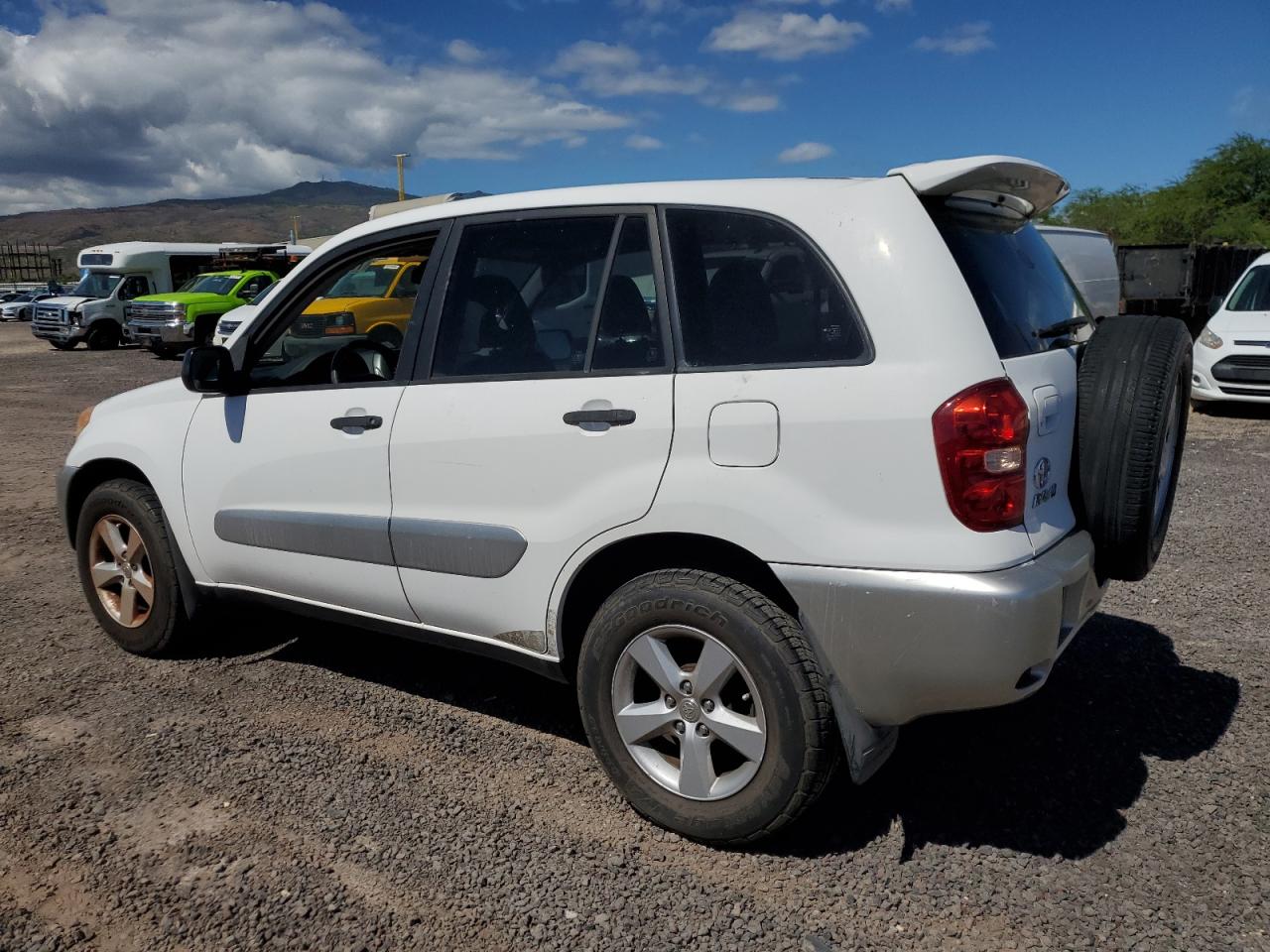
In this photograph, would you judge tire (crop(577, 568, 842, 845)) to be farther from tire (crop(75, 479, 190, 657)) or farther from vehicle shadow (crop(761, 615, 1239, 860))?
tire (crop(75, 479, 190, 657))

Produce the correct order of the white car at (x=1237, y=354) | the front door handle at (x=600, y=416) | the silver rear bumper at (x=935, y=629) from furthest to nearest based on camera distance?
the white car at (x=1237, y=354) < the front door handle at (x=600, y=416) < the silver rear bumper at (x=935, y=629)

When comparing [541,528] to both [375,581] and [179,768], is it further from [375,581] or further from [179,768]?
[179,768]

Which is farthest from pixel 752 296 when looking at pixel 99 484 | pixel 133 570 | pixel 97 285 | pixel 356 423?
pixel 97 285

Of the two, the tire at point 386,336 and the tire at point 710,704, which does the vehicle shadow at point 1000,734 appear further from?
the tire at point 386,336

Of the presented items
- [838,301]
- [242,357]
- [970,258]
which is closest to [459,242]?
[242,357]

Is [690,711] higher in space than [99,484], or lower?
lower

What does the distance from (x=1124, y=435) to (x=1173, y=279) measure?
670 inches

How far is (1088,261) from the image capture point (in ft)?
37.7

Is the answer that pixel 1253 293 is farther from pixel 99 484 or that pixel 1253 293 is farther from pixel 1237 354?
pixel 99 484

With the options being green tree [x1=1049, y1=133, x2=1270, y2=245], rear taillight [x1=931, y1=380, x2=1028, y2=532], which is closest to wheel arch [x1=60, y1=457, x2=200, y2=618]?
rear taillight [x1=931, y1=380, x2=1028, y2=532]

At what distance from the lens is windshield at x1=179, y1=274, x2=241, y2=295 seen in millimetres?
23938

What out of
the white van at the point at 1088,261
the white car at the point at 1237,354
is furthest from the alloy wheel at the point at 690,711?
the white car at the point at 1237,354

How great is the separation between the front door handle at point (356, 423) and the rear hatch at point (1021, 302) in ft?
6.02

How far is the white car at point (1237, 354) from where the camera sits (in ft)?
36.5
